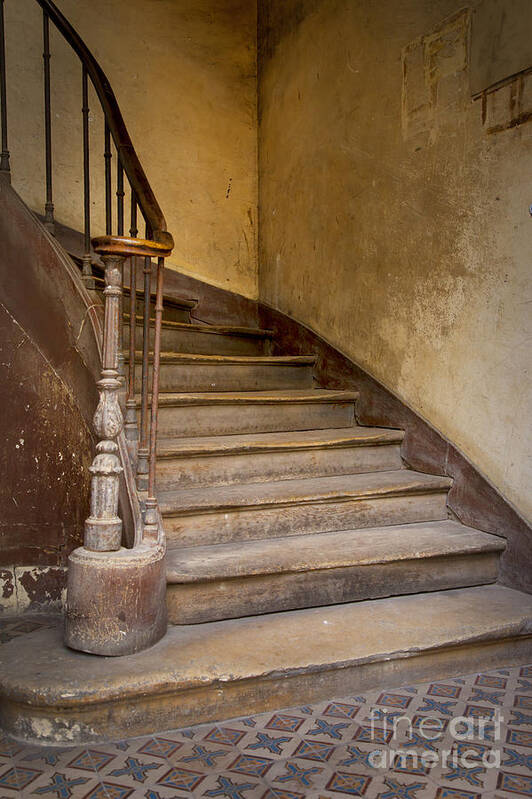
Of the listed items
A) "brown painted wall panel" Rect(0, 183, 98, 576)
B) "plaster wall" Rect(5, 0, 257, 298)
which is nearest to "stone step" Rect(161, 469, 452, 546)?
"brown painted wall panel" Rect(0, 183, 98, 576)

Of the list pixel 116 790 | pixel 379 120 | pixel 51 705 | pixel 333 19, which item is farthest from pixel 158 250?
pixel 333 19

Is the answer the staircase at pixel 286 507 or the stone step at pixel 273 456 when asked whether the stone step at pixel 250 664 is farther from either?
the stone step at pixel 273 456

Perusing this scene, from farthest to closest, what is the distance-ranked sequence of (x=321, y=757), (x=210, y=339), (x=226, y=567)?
(x=210, y=339) < (x=226, y=567) < (x=321, y=757)

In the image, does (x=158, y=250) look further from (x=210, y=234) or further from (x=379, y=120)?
(x=210, y=234)

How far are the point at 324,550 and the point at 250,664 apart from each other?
58cm

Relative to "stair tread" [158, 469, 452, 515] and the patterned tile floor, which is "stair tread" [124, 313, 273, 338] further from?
the patterned tile floor

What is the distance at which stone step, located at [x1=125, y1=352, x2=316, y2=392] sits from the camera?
3.06m

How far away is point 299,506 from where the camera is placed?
246 cm

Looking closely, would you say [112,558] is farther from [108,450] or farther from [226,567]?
[226,567]

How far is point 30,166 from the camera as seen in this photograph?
3861 millimetres

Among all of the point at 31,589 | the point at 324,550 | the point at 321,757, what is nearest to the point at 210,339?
the point at 31,589

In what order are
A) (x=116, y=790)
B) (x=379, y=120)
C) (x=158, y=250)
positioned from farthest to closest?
(x=379, y=120)
(x=158, y=250)
(x=116, y=790)

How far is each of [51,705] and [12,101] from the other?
133 inches

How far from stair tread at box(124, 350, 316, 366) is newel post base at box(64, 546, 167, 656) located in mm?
1080
